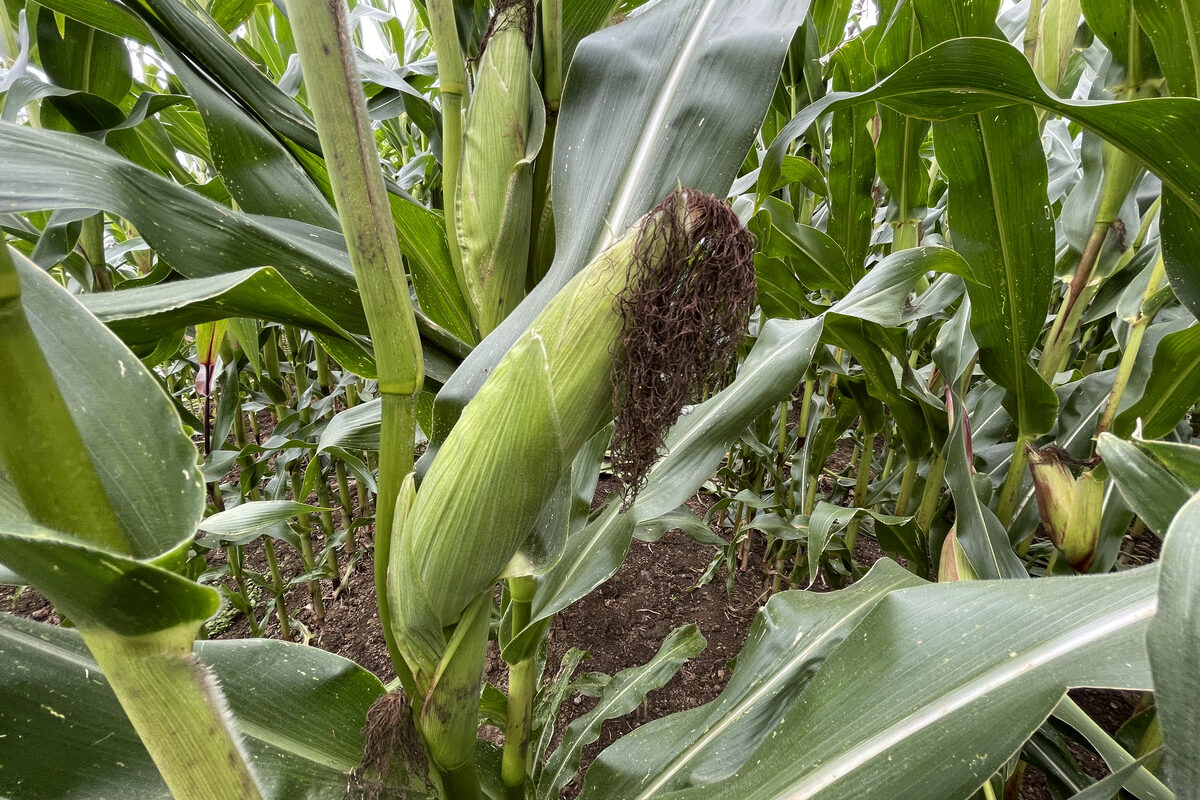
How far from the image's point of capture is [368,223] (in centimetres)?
40

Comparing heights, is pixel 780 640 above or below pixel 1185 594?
below

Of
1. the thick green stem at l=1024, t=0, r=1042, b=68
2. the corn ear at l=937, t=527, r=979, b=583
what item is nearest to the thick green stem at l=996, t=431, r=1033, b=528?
the corn ear at l=937, t=527, r=979, b=583

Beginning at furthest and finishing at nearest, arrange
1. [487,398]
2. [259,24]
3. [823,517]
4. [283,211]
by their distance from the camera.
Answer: [259,24], [823,517], [283,211], [487,398]

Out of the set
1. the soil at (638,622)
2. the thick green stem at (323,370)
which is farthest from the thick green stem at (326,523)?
the thick green stem at (323,370)

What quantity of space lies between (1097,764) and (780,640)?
122cm

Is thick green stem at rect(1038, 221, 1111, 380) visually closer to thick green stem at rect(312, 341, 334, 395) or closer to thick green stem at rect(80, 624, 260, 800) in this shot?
thick green stem at rect(80, 624, 260, 800)

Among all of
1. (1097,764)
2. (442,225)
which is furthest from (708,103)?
(1097,764)

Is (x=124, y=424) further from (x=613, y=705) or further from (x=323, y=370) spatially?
(x=323, y=370)

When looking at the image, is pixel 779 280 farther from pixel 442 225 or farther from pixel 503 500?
pixel 503 500

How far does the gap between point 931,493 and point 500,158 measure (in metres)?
1.17

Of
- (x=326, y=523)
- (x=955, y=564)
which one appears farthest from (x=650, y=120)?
(x=326, y=523)

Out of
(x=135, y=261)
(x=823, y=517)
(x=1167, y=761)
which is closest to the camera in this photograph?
(x=1167, y=761)

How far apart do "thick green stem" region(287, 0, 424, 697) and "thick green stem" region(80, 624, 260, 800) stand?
0.65 ft

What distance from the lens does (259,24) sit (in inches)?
71.9
